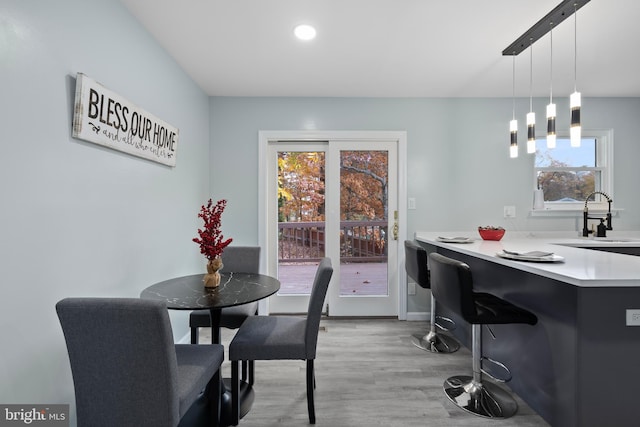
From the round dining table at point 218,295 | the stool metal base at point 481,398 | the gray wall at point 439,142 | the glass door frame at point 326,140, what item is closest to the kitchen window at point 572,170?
the gray wall at point 439,142

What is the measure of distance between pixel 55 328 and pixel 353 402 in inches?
64.7

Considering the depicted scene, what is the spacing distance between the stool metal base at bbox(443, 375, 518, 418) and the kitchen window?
2.29 meters

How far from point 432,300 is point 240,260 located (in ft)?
5.65

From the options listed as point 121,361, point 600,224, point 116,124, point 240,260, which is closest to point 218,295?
point 121,361

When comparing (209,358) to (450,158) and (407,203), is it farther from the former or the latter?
(450,158)

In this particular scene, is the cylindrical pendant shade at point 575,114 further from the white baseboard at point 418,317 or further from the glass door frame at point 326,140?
the white baseboard at point 418,317

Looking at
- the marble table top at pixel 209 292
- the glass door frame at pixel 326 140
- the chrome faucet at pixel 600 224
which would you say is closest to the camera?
the marble table top at pixel 209 292

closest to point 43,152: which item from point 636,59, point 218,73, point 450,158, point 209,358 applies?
point 209,358

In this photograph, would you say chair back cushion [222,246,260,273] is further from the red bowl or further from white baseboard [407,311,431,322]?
the red bowl

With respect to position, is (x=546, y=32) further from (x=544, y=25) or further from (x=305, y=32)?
(x=305, y=32)

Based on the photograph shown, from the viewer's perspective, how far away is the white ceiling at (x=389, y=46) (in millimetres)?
1868

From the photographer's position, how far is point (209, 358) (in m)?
1.48

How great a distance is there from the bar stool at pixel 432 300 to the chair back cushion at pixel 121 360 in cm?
199

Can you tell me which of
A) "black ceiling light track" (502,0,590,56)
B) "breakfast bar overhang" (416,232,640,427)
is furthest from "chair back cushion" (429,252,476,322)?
"black ceiling light track" (502,0,590,56)
